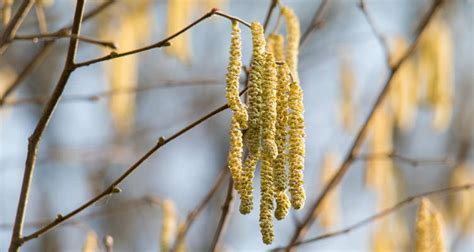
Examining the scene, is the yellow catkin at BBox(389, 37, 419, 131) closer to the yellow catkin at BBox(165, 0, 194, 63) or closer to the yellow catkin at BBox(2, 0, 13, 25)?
the yellow catkin at BBox(165, 0, 194, 63)

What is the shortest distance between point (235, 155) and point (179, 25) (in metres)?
1.24

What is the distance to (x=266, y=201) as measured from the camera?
1.42 m

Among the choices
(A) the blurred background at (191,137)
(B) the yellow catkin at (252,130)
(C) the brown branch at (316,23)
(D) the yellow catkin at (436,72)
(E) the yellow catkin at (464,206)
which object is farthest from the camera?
(A) the blurred background at (191,137)

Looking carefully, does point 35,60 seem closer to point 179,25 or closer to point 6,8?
point 6,8

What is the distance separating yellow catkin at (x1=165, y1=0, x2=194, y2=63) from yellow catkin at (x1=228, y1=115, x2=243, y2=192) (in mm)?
1124

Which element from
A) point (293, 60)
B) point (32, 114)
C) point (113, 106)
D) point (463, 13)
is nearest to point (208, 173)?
point (32, 114)

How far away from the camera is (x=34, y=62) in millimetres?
2393

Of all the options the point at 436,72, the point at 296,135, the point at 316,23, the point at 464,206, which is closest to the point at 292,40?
the point at 296,135

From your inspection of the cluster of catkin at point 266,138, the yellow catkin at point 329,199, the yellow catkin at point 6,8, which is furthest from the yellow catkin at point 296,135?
the yellow catkin at point 329,199

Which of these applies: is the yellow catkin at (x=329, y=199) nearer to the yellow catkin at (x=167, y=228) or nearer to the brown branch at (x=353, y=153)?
the brown branch at (x=353, y=153)

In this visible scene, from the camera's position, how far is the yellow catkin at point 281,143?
1.43 meters

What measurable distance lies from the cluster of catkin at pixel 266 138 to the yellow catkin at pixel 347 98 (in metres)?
1.76

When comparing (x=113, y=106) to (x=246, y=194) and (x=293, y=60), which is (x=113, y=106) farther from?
(x=246, y=194)

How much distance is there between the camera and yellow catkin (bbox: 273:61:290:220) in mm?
1433
